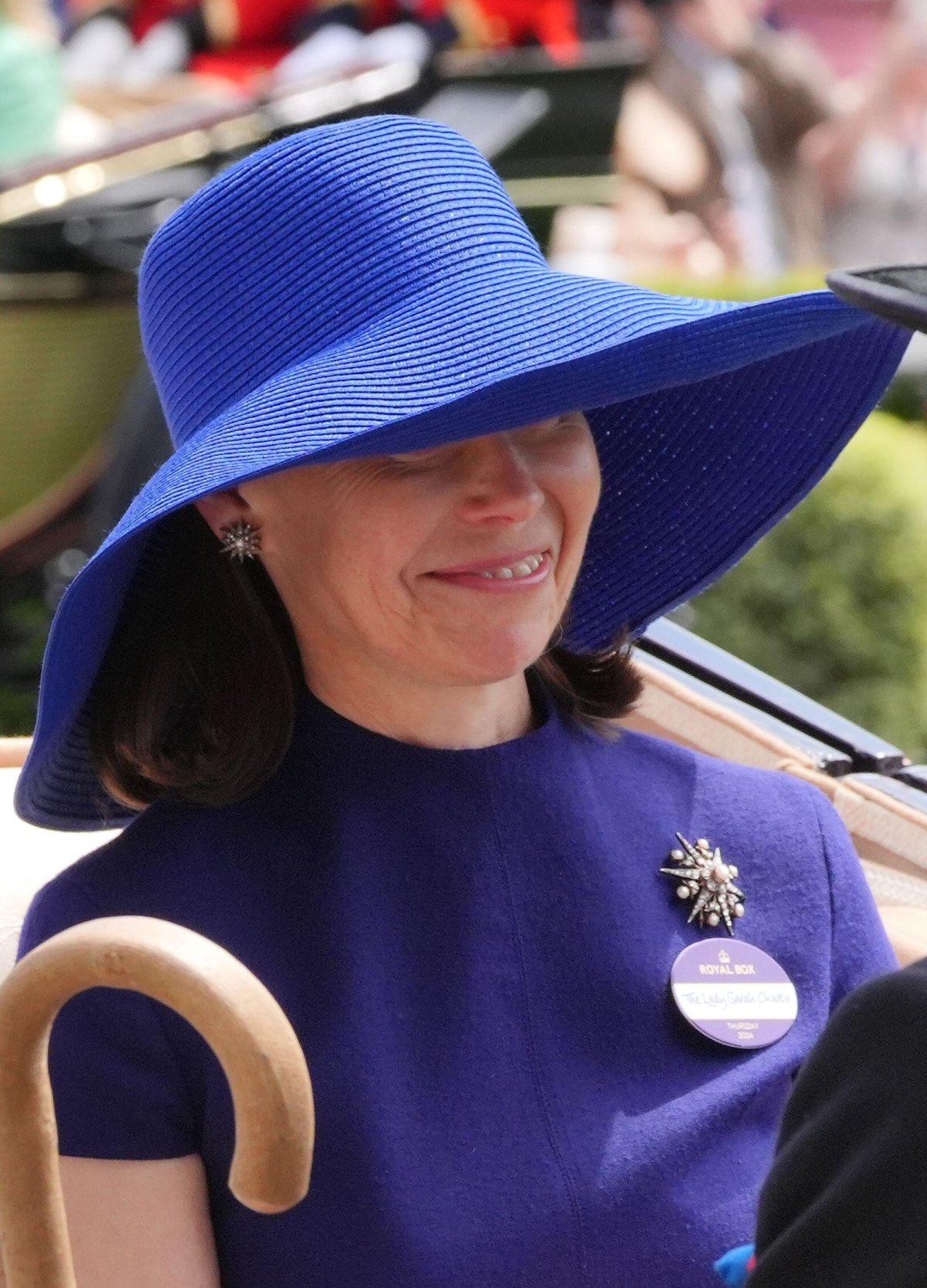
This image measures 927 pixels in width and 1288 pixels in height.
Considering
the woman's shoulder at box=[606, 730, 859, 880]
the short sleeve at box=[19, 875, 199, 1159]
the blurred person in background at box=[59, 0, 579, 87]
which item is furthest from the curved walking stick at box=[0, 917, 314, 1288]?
the blurred person in background at box=[59, 0, 579, 87]

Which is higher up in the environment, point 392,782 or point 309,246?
point 309,246

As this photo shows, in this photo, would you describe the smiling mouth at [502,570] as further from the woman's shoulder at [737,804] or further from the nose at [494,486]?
the woman's shoulder at [737,804]

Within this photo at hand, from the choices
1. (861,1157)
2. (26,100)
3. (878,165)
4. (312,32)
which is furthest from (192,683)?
(878,165)

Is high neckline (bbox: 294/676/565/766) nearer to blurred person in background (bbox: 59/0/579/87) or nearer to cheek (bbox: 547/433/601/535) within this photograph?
cheek (bbox: 547/433/601/535)

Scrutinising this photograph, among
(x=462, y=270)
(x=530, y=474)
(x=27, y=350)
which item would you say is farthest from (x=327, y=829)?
(x=27, y=350)

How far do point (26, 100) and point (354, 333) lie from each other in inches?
152

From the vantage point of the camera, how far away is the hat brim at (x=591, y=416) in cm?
137

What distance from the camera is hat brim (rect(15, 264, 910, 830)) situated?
4.50 feet

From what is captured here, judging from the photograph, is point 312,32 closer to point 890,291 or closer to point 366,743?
point 366,743

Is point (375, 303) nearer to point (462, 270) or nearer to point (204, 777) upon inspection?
point (462, 270)

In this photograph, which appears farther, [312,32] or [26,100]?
[312,32]

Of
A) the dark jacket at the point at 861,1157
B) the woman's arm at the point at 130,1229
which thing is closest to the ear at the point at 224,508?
the woman's arm at the point at 130,1229

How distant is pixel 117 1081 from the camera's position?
143cm

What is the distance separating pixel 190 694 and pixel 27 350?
2.98 m
